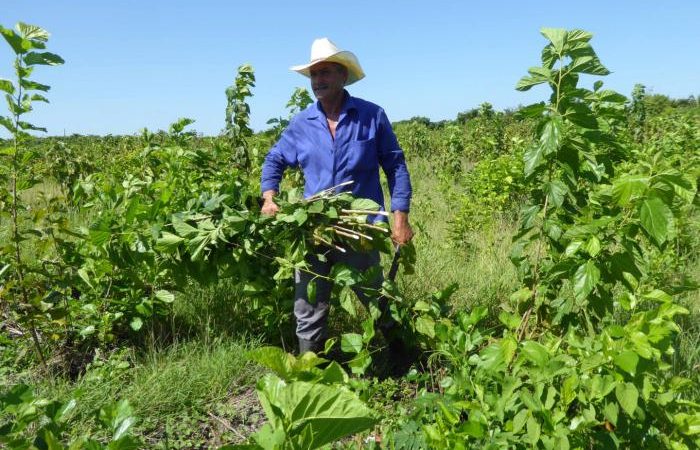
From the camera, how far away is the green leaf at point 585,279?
6.44 feet

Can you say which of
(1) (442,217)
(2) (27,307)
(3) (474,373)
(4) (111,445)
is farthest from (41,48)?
(1) (442,217)

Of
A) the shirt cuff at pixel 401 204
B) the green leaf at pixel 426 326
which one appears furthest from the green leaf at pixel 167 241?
the green leaf at pixel 426 326

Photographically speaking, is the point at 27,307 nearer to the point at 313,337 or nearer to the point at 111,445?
the point at 313,337

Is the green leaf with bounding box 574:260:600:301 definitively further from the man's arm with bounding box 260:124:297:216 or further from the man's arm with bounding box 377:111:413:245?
the man's arm with bounding box 260:124:297:216

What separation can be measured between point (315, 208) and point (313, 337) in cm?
89

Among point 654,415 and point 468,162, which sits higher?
point 468,162

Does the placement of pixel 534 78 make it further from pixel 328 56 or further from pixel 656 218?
pixel 328 56

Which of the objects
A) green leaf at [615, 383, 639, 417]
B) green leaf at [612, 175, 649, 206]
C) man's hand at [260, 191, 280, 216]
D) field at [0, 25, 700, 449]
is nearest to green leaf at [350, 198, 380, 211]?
field at [0, 25, 700, 449]

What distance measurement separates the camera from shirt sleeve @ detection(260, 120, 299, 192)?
313cm

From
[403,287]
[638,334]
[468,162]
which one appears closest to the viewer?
[638,334]

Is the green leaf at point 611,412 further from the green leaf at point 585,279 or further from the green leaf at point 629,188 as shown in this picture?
the green leaf at point 629,188

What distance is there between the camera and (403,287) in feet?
13.2

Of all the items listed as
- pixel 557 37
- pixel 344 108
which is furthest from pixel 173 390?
pixel 557 37

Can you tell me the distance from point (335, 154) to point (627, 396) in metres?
1.90
